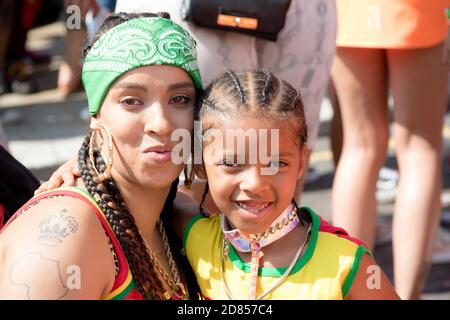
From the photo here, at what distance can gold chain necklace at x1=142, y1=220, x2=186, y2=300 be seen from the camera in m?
2.31

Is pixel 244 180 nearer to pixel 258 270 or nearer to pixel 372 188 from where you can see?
pixel 258 270

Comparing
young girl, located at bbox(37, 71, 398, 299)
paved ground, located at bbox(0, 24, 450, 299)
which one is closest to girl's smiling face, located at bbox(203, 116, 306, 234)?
young girl, located at bbox(37, 71, 398, 299)

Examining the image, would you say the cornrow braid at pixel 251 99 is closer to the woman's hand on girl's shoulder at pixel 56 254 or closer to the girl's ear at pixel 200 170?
the girl's ear at pixel 200 170

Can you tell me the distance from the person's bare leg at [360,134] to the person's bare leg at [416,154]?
0.09 meters

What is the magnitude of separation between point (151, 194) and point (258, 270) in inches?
13.1

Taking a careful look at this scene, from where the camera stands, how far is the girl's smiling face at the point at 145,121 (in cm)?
217

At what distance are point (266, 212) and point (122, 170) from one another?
0.37 metres

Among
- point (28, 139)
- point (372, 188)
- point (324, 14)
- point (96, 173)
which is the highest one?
point (324, 14)

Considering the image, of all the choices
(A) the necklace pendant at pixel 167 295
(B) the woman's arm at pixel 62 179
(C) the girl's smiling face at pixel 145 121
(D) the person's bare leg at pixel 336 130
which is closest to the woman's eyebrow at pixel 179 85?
(C) the girl's smiling face at pixel 145 121

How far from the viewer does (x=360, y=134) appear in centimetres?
353

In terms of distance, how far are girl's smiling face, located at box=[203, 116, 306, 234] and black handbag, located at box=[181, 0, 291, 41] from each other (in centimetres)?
52

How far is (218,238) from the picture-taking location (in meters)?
2.39

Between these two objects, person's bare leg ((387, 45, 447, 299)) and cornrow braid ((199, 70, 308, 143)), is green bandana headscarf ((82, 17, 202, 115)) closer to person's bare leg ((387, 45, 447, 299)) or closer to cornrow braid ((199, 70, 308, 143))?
cornrow braid ((199, 70, 308, 143))

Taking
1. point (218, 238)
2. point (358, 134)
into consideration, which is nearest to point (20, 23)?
point (358, 134)
